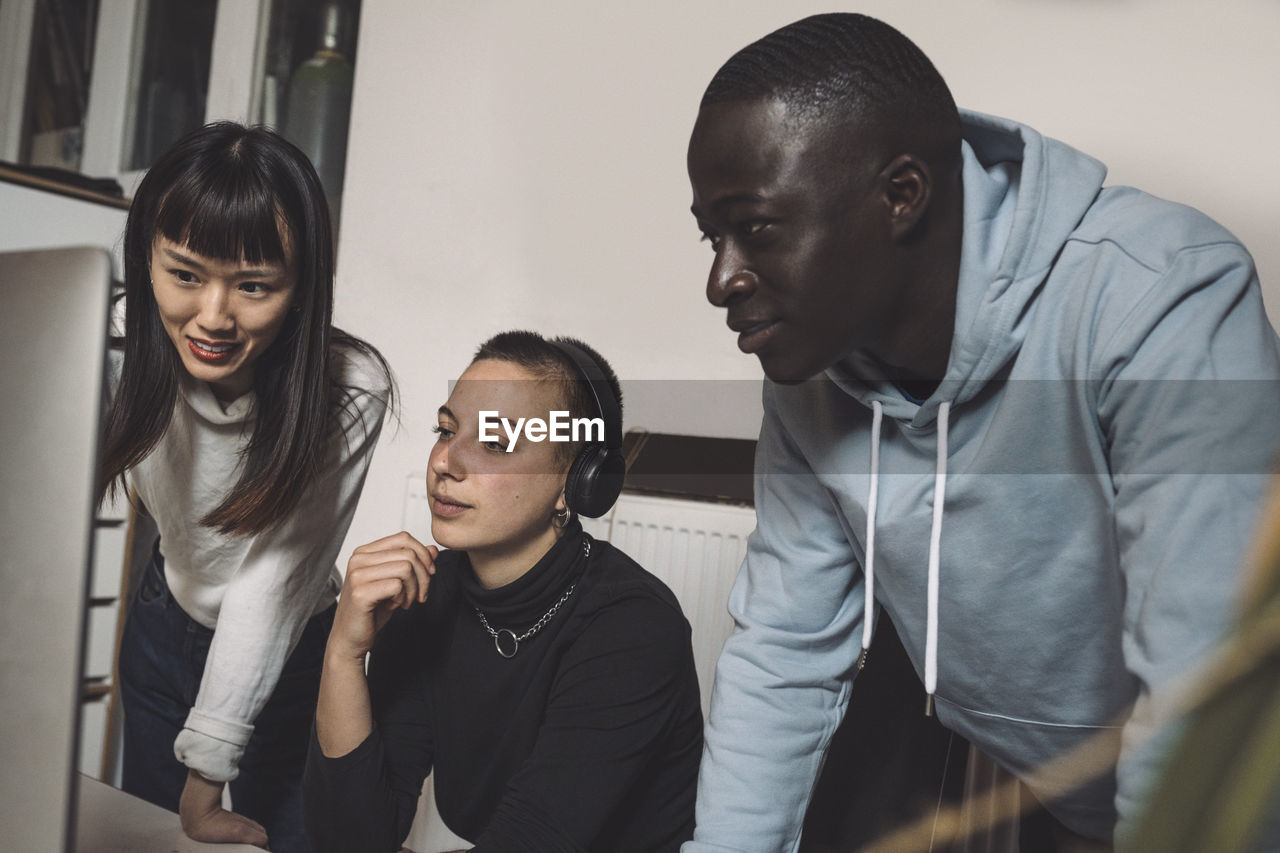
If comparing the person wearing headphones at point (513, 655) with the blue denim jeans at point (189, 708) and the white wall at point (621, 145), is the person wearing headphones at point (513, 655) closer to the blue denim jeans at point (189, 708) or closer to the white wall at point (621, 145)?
the blue denim jeans at point (189, 708)

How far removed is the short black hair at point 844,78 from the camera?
0.74 metres

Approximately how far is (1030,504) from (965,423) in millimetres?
82

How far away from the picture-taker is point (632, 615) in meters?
1.14

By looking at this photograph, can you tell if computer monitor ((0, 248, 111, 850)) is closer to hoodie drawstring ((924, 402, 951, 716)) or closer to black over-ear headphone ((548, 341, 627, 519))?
hoodie drawstring ((924, 402, 951, 716))

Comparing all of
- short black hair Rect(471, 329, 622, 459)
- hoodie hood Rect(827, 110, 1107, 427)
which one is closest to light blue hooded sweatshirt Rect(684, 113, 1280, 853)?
hoodie hood Rect(827, 110, 1107, 427)

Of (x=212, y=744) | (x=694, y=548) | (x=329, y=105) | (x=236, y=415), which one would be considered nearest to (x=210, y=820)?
(x=212, y=744)

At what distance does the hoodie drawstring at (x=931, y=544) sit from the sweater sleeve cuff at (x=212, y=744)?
0.66 metres

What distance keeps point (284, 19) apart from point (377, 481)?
1.21 meters

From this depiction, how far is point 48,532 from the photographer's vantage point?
0.42m

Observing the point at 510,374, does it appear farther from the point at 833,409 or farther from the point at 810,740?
the point at 810,740

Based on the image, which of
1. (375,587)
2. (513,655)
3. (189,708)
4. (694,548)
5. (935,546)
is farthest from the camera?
(694,548)

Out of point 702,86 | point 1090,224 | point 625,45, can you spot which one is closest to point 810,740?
point 1090,224

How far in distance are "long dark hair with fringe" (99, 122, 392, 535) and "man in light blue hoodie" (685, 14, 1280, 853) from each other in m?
0.54

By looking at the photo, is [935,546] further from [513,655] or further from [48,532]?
[48,532]
